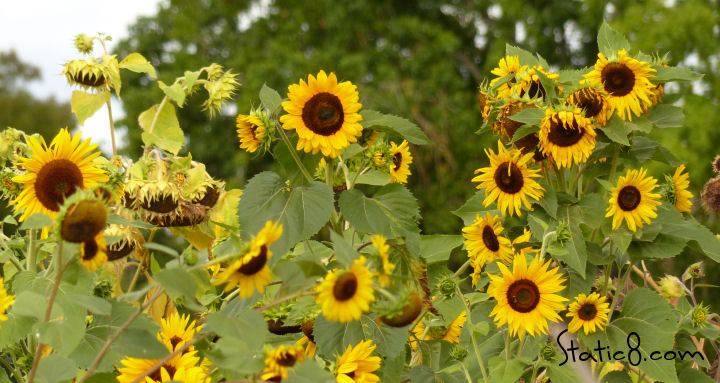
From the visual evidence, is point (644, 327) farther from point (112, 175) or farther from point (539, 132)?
point (112, 175)

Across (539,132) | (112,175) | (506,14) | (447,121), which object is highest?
(506,14)

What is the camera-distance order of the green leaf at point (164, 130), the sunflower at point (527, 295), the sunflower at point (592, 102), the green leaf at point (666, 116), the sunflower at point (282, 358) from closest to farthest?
the sunflower at point (282, 358)
the sunflower at point (527, 295)
the sunflower at point (592, 102)
the green leaf at point (666, 116)
the green leaf at point (164, 130)

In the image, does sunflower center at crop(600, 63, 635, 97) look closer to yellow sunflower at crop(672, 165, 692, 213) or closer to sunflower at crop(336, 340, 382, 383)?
yellow sunflower at crop(672, 165, 692, 213)

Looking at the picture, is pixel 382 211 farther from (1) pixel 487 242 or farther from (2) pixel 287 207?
(1) pixel 487 242

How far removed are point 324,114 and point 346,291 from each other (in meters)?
0.40

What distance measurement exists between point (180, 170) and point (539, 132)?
706 millimetres

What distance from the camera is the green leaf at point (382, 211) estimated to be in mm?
1092

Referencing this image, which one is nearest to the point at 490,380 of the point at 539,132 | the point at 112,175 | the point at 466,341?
the point at 466,341

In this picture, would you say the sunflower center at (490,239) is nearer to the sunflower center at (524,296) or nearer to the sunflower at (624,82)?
the sunflower center at (524,296)

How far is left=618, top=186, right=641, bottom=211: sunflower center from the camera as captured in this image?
140 cm

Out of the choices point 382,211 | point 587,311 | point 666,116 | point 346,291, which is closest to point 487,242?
point 587,311

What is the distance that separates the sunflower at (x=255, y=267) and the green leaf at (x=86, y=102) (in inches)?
38.6

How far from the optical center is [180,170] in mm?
1493

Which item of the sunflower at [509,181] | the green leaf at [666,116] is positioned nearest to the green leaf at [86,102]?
the sunflower at [509,181]
